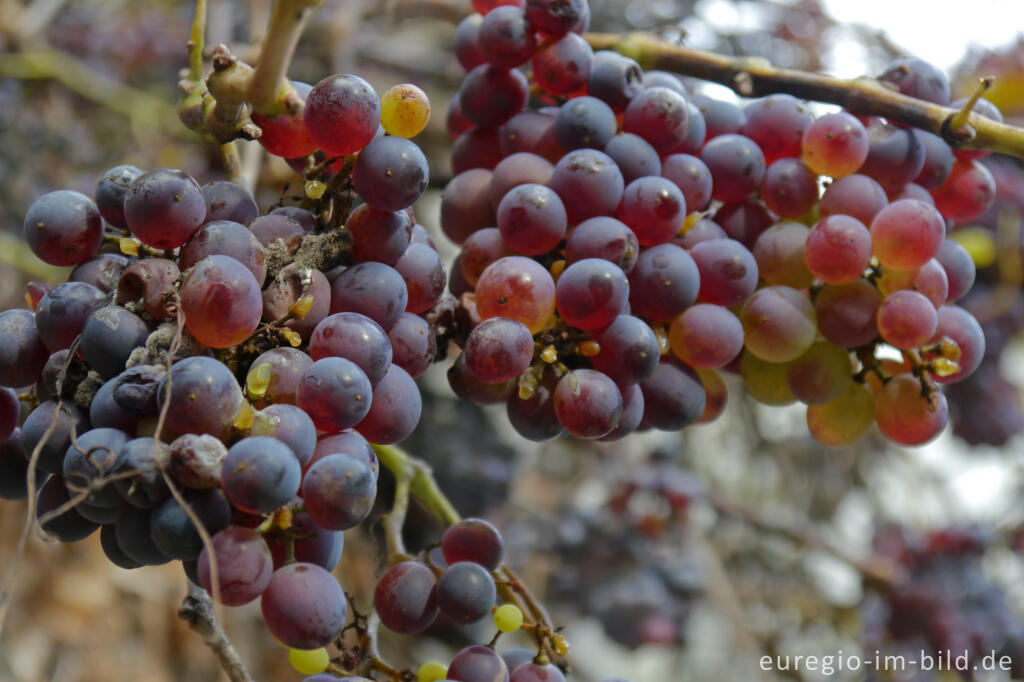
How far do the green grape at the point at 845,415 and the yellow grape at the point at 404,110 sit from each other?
1.54 ft

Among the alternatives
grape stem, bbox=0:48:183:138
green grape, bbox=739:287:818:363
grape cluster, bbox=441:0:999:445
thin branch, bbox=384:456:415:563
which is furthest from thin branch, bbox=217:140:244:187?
grape stem, bbox=0:48:183:138

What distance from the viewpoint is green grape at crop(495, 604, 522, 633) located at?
2.14ft

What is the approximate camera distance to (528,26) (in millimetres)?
784

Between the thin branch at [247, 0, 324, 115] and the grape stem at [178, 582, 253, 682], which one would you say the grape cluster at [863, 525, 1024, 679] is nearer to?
the grape stem at [178, 582, 253, 682]

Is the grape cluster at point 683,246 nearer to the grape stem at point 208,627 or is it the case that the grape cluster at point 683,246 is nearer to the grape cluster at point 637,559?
the grape stem at point 208,627

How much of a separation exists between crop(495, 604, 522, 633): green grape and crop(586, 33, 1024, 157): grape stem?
21.4 inches

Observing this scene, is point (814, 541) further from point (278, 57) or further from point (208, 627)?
point (278, 57)

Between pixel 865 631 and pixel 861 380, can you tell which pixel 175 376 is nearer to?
pixel 861 380

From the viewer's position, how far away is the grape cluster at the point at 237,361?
493 millimetres

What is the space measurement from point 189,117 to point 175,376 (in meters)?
0.23

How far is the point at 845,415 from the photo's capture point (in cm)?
83

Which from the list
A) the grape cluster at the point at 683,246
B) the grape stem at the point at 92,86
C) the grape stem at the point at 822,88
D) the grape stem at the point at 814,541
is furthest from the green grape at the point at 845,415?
the grape stem at the point at 92,86

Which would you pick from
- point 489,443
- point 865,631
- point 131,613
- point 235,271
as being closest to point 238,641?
point 131,613

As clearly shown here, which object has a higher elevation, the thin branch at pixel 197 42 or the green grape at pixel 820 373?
the thin branch at pixel 197 42
